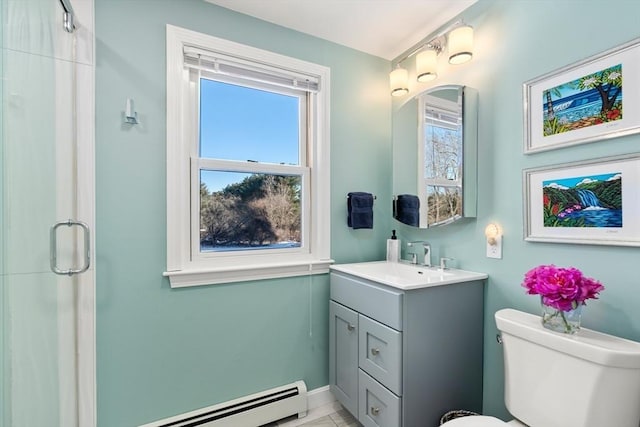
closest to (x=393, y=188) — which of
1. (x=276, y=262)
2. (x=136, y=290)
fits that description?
(x=276, y=262)

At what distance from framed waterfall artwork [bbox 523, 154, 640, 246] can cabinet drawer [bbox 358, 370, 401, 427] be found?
981mm

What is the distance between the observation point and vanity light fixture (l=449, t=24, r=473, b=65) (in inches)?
61.6

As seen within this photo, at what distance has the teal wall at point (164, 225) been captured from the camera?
1.34m

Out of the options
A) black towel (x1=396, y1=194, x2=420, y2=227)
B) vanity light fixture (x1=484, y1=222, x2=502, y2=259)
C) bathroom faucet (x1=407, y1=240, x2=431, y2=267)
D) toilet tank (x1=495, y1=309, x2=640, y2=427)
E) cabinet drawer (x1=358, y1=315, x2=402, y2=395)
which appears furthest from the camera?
black towel (x1=396, y1=194, x2=420, y2=227)

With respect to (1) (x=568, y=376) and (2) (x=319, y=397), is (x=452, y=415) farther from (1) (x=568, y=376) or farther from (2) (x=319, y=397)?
(2) (x=319, y=397)

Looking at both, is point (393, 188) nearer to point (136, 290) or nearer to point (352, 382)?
point (352, 382)

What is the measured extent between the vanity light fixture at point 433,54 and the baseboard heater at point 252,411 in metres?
2.02

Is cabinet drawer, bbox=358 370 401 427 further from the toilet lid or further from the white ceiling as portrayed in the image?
the white ceiling

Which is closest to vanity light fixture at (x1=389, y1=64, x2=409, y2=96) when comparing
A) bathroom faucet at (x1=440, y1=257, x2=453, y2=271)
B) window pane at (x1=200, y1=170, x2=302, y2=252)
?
window pane at (x1=200, y1=170, x2=302, y2=252)

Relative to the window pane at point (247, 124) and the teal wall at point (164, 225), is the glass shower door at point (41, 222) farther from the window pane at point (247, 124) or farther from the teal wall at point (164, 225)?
the window pane at point (247, 124)

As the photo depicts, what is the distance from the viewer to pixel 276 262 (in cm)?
186

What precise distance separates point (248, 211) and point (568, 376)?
5.28 feet

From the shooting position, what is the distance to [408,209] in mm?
2004

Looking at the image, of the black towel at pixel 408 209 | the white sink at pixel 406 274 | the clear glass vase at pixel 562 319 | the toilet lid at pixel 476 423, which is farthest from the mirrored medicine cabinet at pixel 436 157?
the toilet lid at pixel 476 423
